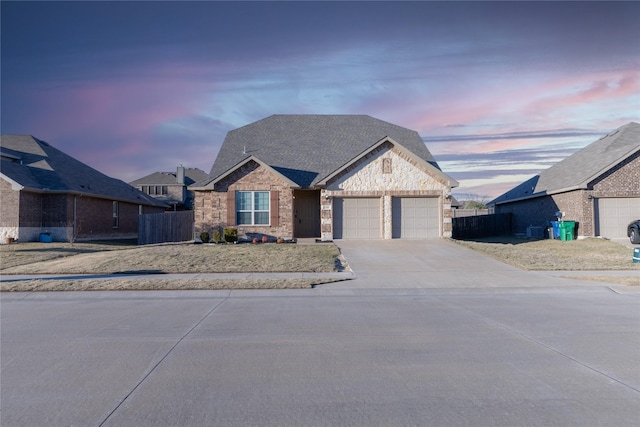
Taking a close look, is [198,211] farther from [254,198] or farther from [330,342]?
[330,342]

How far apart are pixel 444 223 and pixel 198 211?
1320cm

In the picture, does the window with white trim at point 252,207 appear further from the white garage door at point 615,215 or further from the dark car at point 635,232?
the dark car at point 635,232

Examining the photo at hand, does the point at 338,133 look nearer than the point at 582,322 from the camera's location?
No

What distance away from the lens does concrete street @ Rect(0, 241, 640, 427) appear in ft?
15.4

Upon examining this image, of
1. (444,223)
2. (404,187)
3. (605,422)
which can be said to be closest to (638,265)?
(444,223)

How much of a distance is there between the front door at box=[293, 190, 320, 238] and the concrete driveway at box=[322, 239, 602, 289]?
3792 millimetres

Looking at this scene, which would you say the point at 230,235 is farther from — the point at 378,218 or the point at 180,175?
the point at 180,175

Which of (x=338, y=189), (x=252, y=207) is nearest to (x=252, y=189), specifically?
(x=252, y=207)

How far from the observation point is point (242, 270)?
53.5 ft

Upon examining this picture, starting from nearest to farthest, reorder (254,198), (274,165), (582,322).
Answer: (582,322) → (254,198) → (274,165)

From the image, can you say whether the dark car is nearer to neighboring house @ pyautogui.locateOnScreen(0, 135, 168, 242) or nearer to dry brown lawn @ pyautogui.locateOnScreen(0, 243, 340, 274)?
dry brown lawn @ pyautogui.locateOnScreen(0, 243, 340, 274)

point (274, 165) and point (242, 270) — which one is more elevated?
point (274, 165)

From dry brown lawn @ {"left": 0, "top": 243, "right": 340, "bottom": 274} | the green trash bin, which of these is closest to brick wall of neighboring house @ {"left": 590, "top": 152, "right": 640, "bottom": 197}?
the green trash bin

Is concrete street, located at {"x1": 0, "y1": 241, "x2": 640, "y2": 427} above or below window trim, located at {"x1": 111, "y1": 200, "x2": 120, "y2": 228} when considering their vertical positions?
below
